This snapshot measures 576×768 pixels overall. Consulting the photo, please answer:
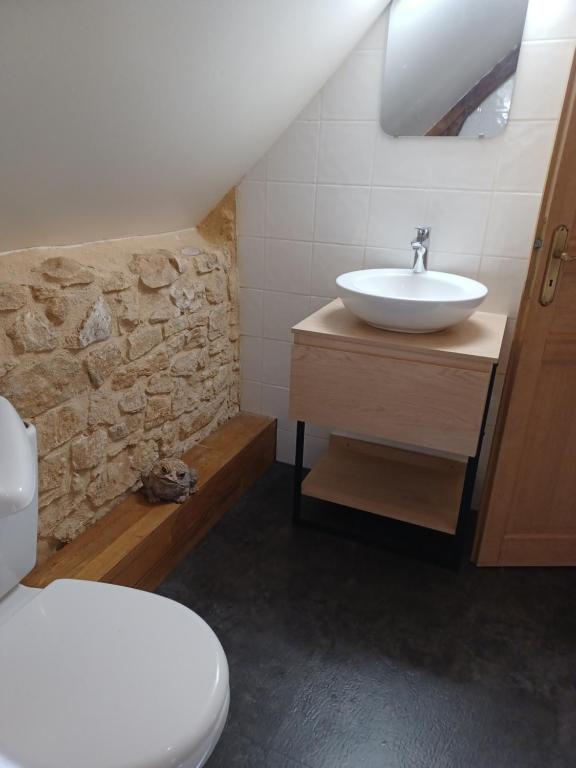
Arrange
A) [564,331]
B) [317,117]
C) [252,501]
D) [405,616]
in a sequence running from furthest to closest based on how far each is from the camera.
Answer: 1. [252,501]
2. [317,117]
3. [405,616]
4. [564,331]

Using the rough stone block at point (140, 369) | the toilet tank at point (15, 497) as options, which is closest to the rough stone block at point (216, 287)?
the rough stone block at point (140, 369)

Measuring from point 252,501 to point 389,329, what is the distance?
0.94 m

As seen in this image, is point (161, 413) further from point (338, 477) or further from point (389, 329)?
point (389, 329)

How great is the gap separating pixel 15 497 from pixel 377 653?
3.63 feet

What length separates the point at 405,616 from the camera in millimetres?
1637

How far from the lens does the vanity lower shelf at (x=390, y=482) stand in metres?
1.83

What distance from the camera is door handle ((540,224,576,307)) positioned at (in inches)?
56.5

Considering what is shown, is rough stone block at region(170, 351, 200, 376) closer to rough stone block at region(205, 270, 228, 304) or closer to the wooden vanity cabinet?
rough stone block at region(205, 270, 228, 304)

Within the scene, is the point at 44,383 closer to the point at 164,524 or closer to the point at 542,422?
the point at 164,524

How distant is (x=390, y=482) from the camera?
6.53 ft

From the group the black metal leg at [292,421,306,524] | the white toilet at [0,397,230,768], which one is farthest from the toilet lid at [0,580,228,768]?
the black metal leg at [292,421,306,524]

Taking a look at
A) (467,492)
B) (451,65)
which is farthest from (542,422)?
(451,65)

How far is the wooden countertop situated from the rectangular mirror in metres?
0.62

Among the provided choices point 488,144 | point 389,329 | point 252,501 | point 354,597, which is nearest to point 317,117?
point 488,144
